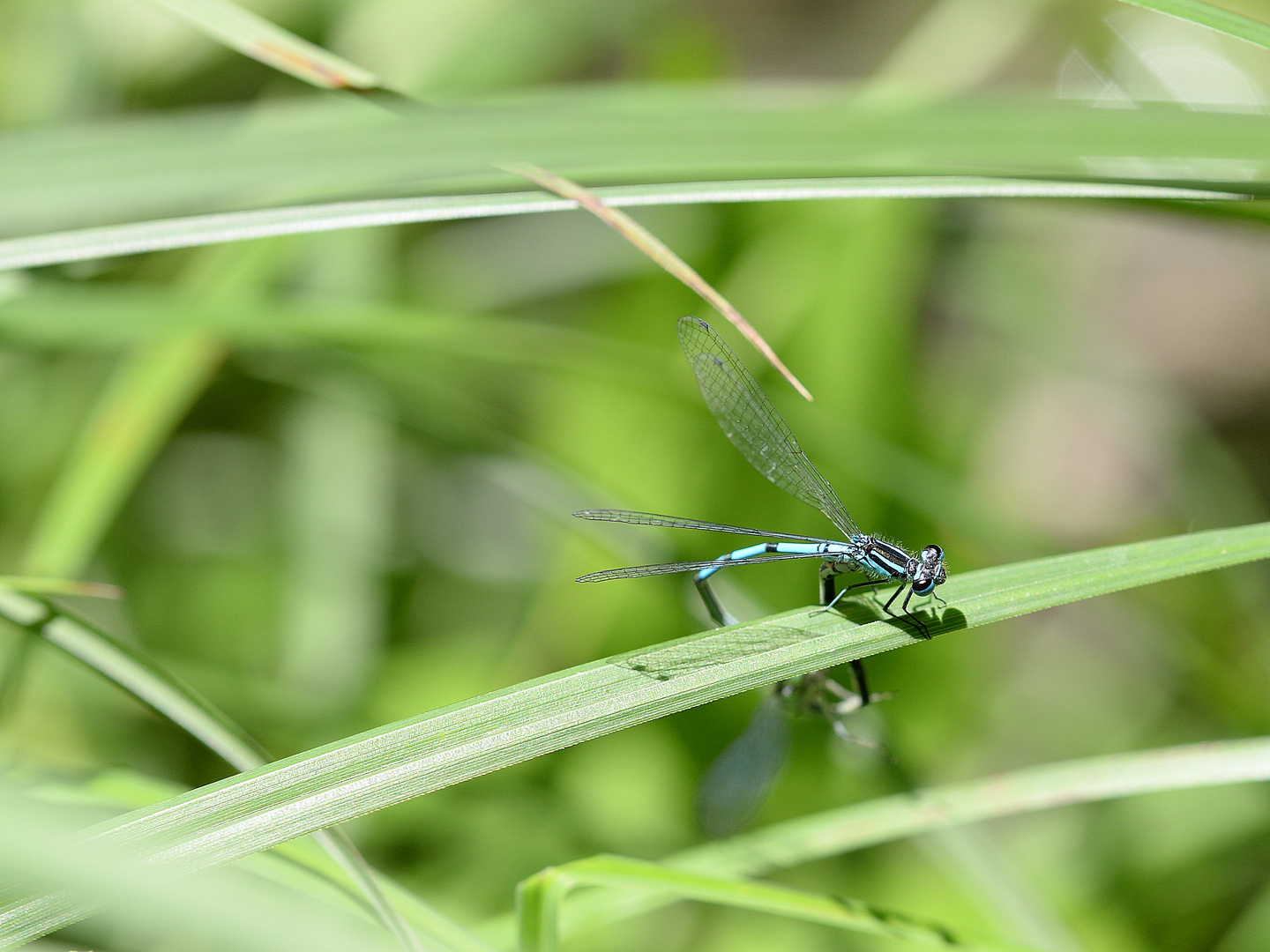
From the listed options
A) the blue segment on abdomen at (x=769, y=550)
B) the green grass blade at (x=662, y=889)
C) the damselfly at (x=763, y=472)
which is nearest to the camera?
the green grass blade at (x=662, y=889)

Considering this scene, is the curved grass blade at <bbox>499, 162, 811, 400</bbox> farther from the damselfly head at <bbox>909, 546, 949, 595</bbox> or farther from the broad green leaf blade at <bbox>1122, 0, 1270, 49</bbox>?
the broad green leaf blade at <bbox>1122, 0, 1270, 49</bbox>

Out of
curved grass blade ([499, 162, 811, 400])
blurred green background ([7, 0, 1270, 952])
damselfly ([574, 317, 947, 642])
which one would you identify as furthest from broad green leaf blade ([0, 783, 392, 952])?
curved grass blade ([499, 162, 811, 400])

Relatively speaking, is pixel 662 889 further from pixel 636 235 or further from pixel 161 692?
pixel 636 235

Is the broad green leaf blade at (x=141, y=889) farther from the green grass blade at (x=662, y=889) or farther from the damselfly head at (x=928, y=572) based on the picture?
the damselfly head at (x=928, y=572)

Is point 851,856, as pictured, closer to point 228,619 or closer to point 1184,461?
point 228,619

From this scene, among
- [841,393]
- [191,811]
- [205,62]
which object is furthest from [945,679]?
[205,62]

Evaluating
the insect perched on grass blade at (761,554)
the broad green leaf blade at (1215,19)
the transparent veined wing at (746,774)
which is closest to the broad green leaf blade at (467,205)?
the broad green leaf blade at (1215,19)

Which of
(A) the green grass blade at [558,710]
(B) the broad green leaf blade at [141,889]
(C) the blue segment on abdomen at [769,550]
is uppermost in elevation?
(C) the blue segment on abdomen at [769,550]
